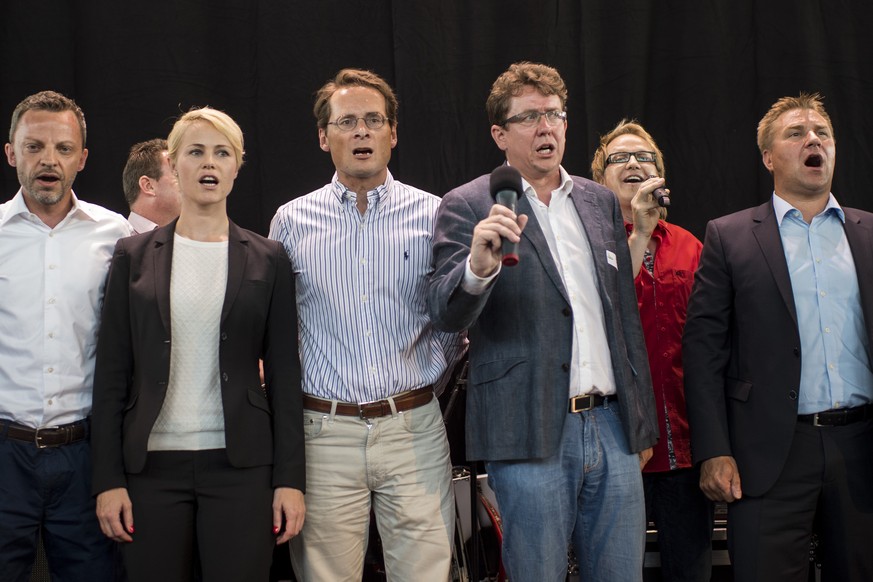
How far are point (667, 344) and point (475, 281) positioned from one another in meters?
1.08

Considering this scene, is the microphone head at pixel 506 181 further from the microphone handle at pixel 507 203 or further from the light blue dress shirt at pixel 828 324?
the light blue dress shirt at pixel 828 324

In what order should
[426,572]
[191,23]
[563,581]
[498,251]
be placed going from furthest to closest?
[191,23] < [426,572] < [563,581] < [498,251]

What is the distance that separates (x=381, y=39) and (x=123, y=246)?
185 cm

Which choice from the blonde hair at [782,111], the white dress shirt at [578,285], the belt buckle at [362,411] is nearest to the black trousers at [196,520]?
the belt buckle at [362,411]

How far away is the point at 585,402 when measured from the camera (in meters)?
2.50

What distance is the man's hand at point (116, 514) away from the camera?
2451mm

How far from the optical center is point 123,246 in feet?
8.82

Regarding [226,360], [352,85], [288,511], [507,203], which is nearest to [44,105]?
[352,85]

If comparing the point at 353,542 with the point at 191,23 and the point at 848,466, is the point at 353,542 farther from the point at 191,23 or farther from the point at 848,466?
the point at 191,23

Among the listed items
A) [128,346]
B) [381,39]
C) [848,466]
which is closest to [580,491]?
[848,466]

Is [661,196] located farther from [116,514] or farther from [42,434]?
[42,434]

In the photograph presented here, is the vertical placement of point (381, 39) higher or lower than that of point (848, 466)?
higher

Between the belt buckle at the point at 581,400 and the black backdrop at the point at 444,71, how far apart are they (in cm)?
179

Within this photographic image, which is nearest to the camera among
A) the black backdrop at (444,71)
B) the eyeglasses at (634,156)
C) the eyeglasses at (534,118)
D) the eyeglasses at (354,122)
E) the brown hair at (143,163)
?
the eyeglasses at (534,118)
